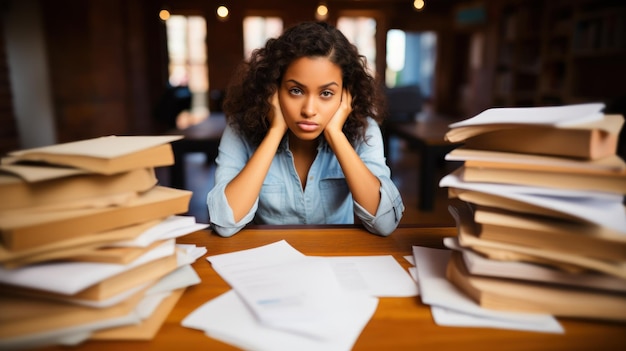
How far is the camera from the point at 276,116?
1.16 metres

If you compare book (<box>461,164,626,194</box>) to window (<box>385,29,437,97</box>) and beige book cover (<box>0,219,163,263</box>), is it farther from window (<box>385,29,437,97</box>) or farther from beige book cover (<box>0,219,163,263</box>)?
window (<box>385,29,437,97</box>)

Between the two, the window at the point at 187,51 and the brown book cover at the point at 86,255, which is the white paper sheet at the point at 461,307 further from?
the window at the point at 187,51

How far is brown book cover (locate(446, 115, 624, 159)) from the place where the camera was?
590mm

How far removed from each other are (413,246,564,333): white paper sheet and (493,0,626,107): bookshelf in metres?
4.64

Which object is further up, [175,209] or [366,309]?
[175,209]

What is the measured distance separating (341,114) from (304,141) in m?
0.23

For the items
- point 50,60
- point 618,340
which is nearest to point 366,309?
point 618,340

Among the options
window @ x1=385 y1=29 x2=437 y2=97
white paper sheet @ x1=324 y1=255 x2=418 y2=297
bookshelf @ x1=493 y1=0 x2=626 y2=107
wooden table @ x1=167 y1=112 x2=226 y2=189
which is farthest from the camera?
window @ x1=385 y1=29 x2=437 y2=97

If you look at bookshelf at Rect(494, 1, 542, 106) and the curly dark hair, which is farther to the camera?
bookshelf at Rect(494, 1, 542, 106)

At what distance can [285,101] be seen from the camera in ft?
3.73

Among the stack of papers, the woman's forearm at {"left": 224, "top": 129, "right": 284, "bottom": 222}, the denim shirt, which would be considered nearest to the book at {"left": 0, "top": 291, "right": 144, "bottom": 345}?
the stack of papers

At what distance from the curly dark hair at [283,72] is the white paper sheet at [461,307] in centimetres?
66

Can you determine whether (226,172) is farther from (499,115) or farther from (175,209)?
(499,115)

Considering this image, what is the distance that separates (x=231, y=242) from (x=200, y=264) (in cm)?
13
